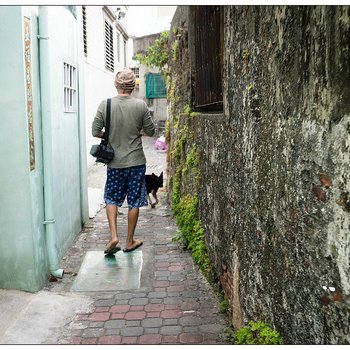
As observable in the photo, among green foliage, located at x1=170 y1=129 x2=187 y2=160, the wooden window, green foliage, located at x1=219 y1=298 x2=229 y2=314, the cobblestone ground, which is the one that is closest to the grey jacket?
the wooden window

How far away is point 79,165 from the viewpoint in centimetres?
645

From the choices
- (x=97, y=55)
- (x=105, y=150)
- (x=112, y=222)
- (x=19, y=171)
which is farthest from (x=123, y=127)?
(x=97, y=55)

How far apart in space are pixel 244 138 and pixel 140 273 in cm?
226

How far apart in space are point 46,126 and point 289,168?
9.04 feet

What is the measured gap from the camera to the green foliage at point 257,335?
2607 millimetres

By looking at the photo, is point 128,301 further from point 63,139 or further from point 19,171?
point 63,139

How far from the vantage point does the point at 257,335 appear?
2.88m

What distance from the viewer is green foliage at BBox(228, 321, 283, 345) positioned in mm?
2607

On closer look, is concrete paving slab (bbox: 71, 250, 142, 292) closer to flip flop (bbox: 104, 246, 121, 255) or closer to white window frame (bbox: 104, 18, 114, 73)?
flip flop (bbox: 104, 246, 121, 255)

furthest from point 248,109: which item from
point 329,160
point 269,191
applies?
point 329,160

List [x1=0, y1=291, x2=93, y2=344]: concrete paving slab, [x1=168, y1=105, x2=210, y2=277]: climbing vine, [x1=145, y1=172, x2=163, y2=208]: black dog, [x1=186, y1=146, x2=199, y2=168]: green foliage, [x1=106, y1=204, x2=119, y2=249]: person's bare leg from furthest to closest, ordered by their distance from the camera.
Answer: [x1=145, y1=172, x2=163, y2=208]: black dog
[x1=186, y1=146, x2=199, y2=168]: green foliage
[x1=106, y1=204, x2=119, y2=249]: person's bare leg
[x1=168, y1=105, x2=210, y2=277]: climbing vine
[x1=0, y1=291, x2=93, y2=344]: concrete paving slab

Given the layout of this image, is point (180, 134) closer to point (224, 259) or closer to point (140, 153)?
point (140, 153)

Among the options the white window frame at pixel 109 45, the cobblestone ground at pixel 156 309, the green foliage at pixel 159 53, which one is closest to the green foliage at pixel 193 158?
the cobblestone ground at pixel 156 309

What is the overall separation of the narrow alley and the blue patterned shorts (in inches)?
25.1
